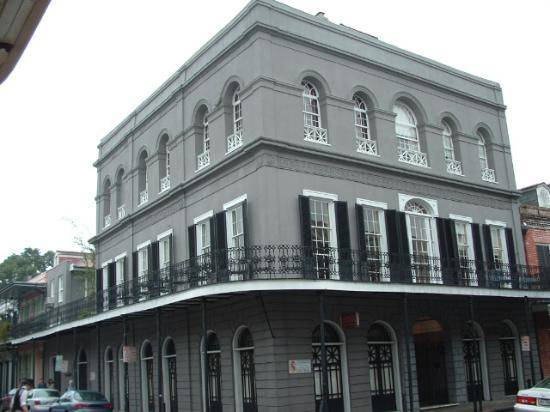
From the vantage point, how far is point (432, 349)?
2156 centimetres

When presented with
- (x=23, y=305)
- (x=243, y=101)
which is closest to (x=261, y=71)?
(x=243, y=101)

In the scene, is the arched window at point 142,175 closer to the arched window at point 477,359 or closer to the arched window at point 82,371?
the arched window at point 82,371

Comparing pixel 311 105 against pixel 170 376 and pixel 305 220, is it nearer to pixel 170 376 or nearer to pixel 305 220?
pixel 305 220

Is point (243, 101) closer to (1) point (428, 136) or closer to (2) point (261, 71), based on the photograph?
(2) point (261, 71)

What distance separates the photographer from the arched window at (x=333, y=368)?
17.8 meters

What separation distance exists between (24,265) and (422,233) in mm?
63265

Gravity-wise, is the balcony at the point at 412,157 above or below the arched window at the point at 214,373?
above

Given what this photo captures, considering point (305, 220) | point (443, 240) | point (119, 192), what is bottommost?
point (443, 240)

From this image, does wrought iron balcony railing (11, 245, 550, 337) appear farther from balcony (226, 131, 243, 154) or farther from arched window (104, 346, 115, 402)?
balcony (226, 131, 243, 154)

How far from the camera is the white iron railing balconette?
1942 centimetres

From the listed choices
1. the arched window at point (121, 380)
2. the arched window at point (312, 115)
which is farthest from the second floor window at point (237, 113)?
the arched window at point (121, 380)

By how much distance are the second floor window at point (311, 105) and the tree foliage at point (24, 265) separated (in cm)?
5907

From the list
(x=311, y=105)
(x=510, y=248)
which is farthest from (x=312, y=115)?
(x=510, y=248)

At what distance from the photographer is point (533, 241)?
2584 centimetres
